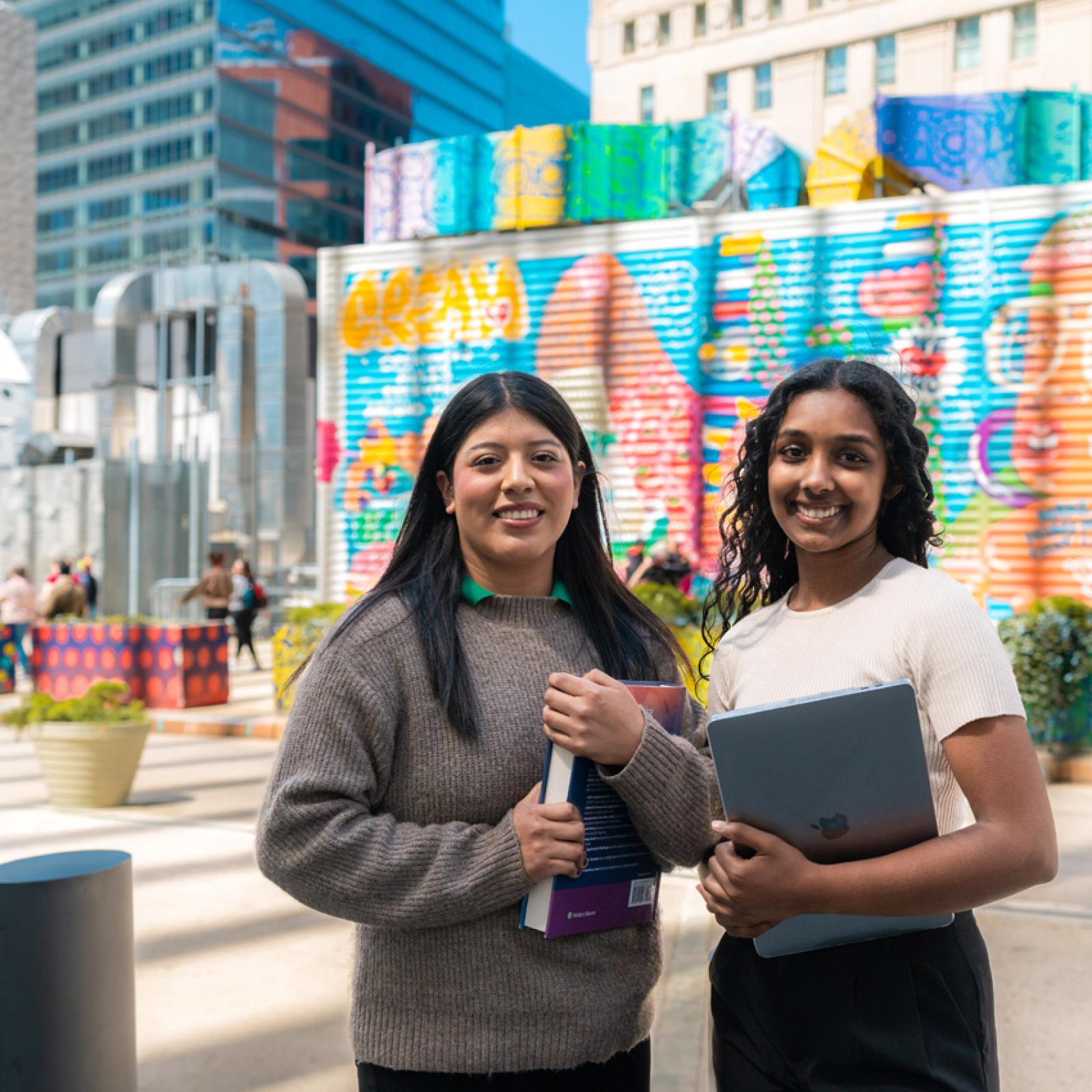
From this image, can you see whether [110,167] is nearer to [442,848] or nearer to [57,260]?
[57,260]

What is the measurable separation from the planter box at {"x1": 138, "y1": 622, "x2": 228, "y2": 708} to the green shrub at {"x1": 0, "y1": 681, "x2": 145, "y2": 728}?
4.39 metres

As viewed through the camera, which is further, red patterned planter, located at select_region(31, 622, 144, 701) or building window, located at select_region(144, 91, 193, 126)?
building window, located at select_region(144, 91, 193, 126)

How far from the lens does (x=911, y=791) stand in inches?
63.3

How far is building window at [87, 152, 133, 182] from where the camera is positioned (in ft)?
184

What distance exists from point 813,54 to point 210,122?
26201mm

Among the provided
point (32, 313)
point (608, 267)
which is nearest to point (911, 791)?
point (608, 267)

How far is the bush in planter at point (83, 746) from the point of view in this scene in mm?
7828

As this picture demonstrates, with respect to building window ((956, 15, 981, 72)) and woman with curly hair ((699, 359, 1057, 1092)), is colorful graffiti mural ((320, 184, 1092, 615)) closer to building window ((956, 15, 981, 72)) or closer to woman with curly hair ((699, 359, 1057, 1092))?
woman with curly hair ((699, 359, 1057, 1092))

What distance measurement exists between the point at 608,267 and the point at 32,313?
1080 inches

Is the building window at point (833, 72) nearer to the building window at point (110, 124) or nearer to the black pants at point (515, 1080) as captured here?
the building window at point (110, 124)

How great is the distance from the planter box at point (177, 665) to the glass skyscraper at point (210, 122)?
3862 centimetres

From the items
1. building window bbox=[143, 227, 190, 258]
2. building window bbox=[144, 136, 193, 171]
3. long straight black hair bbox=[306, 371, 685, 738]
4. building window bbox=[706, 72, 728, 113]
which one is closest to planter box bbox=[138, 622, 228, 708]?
long straight black hair bbox=[306, 371, 685, 738]

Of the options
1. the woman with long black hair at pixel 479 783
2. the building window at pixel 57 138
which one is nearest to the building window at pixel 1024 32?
the woman with long black hair at pixel 479 783

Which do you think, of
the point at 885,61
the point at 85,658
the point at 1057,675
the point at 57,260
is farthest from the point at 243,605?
the point at 57,260
